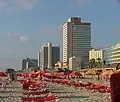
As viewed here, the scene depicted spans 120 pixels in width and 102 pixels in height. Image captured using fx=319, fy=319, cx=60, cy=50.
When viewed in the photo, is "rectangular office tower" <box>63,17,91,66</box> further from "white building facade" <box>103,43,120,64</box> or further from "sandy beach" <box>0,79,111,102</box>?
"sandy beach" <box>0,79,111,102</box>

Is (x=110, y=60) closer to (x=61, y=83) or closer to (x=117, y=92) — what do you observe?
(x=61, y=83)

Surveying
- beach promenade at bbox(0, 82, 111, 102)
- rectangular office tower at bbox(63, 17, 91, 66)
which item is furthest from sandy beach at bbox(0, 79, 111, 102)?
rectangular office tower at bbox(63, 17, 91, 66)

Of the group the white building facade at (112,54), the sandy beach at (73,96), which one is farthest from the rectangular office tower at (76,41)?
the sandy beach at (73,96)

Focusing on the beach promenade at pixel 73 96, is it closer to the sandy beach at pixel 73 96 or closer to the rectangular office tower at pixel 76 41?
the sandy beach at pixel 73 96

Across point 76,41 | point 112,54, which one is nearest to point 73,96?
point 112,54

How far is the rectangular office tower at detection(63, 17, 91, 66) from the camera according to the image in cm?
19138

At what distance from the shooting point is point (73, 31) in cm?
19288

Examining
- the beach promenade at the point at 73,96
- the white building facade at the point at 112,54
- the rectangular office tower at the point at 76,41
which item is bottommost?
the beach promenade at the point at 73,96

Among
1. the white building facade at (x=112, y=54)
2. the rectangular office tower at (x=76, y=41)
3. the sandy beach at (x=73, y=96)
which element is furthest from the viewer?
the rectangular office tower at (x=76, y=41)

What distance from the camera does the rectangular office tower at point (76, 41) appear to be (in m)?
191

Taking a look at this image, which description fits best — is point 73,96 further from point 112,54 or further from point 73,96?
point 112,54

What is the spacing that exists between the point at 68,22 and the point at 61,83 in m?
163

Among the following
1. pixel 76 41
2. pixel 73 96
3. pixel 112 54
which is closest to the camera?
pixel 73 96

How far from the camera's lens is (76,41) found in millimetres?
195375
